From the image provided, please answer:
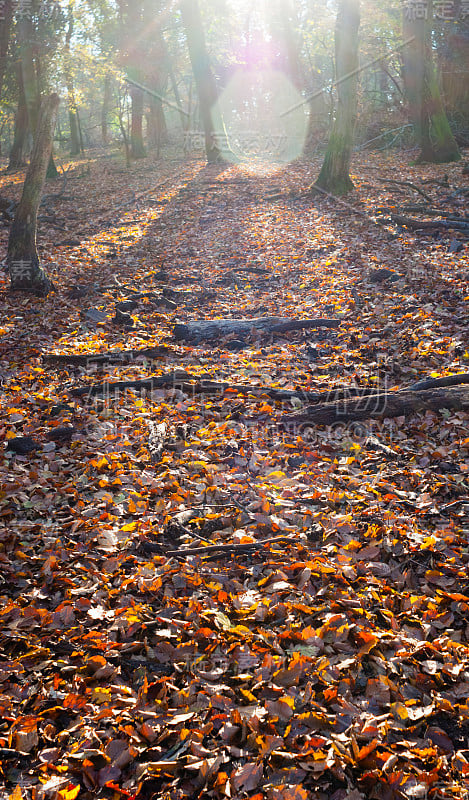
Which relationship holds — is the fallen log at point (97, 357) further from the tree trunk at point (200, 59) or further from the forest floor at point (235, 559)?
the tree trunk at point (200, 59)

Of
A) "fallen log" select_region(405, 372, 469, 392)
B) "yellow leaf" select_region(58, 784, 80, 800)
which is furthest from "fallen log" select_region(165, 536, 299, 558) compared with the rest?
"fallen log" select_region(405, 372, 469, 392)

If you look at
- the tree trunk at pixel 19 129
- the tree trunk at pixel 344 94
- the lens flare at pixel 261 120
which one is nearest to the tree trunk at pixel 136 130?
the lens flare at pixel 261 120

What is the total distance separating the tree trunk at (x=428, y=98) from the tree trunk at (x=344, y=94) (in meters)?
3.09

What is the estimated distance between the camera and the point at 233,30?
39.8 meters

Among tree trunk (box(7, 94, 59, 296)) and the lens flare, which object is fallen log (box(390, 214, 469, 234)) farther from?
the lens flare

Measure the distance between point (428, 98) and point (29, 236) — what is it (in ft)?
41.5

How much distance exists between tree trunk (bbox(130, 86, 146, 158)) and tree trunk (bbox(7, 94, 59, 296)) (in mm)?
20004

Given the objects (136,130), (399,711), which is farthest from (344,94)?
(136,130)

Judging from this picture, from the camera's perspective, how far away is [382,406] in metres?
5.59

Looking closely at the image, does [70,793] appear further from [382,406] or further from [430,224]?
[430,224]

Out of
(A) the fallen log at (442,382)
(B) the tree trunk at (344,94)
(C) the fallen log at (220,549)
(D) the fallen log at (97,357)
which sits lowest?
(C) the fallen log at (220,549)

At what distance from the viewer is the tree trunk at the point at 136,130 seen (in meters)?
27.5

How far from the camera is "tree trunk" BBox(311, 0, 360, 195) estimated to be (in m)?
12.8

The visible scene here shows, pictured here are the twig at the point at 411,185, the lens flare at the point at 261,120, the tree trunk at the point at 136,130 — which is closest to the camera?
the twig at the point at 411,185
